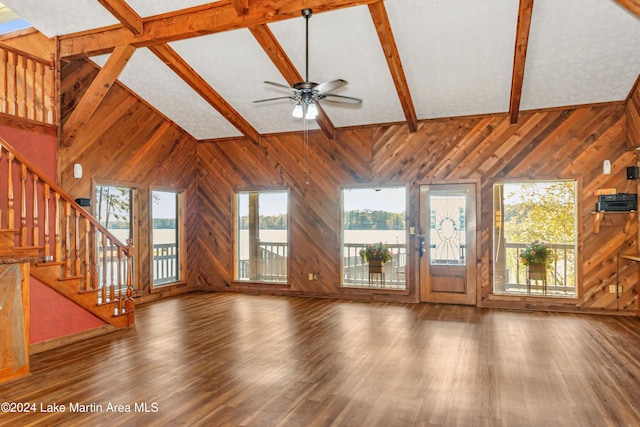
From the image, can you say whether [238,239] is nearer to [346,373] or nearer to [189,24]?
[189,24]

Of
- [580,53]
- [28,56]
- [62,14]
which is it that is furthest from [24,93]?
[580,53]

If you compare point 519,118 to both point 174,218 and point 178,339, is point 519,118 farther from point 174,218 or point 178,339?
point 174,218

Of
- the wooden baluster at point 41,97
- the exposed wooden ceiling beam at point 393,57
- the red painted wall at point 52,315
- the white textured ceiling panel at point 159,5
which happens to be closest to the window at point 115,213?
the wooden baluster at point 41,97

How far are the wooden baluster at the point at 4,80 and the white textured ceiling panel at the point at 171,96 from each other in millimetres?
1322

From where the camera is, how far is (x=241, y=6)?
182 inches

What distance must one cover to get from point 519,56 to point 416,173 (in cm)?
259

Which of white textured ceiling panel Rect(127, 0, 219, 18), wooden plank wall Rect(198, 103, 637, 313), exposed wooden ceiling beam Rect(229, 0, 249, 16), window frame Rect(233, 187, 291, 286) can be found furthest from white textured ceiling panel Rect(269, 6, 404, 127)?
window frame Rect(233, 187, 291, 286)

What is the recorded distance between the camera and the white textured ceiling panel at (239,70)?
5738 millimetres

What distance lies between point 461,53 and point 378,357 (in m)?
3.99

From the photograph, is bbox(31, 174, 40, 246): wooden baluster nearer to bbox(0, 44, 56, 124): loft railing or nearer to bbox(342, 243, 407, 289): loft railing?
bbox(0, 44, 56, 124): loft railing

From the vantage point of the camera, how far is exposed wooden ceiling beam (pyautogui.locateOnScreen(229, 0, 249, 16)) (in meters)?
4.56

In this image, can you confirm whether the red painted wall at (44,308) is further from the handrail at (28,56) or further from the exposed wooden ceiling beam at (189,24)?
the exposed wooden ceiling beam at (189,24)

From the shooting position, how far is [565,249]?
7320 mm

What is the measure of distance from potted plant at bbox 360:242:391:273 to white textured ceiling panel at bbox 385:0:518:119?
2.47 m
